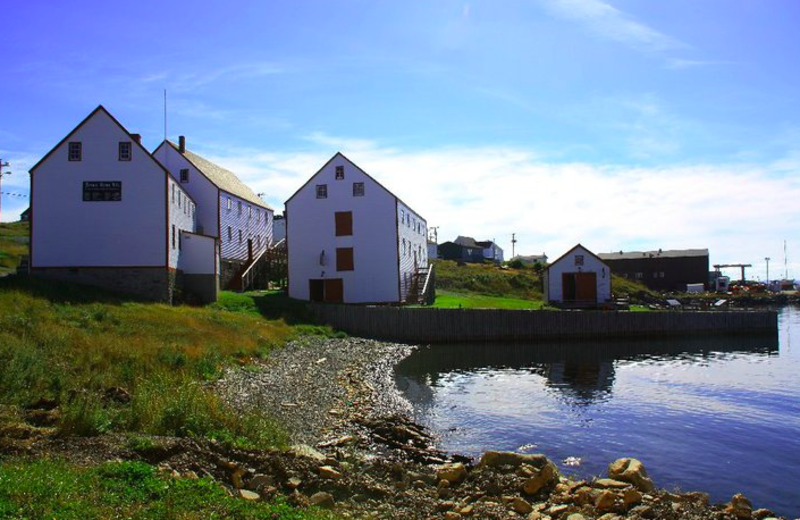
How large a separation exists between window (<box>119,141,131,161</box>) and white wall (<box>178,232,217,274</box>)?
632 cm

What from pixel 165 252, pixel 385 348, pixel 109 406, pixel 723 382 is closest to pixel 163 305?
pixel 165 252

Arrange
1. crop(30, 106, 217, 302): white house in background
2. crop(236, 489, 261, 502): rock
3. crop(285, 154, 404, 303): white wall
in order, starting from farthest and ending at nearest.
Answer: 1. crop(285, 154, 404, 303): white wall
2. crop(30, 106, 217, 302): white house in background
3. crop(236, 489, 261, 502): rock

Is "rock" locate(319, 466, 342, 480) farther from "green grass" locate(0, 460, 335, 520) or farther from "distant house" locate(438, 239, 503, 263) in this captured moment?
"distant house" locate(438, 239, 503, 263)

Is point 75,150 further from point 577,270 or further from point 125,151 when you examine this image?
point 577,270

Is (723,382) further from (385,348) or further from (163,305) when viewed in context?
(163,305)

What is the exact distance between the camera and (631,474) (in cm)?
1292

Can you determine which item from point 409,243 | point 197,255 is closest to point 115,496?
point 197,255

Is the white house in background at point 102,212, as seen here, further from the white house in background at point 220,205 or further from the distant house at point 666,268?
the distant house at point 666,268

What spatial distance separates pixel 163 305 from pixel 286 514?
28573 millimetres

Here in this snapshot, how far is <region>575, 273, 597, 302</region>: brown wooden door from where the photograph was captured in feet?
Answer: 176

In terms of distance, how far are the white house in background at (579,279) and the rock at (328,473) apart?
44.0 metres

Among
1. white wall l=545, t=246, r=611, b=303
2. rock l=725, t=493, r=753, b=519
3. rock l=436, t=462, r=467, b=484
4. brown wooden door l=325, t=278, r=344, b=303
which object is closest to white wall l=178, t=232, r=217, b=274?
brown wooden door l=325, t=278, r=344, b=303

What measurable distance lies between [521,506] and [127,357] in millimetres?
14190

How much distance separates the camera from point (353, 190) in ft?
161
